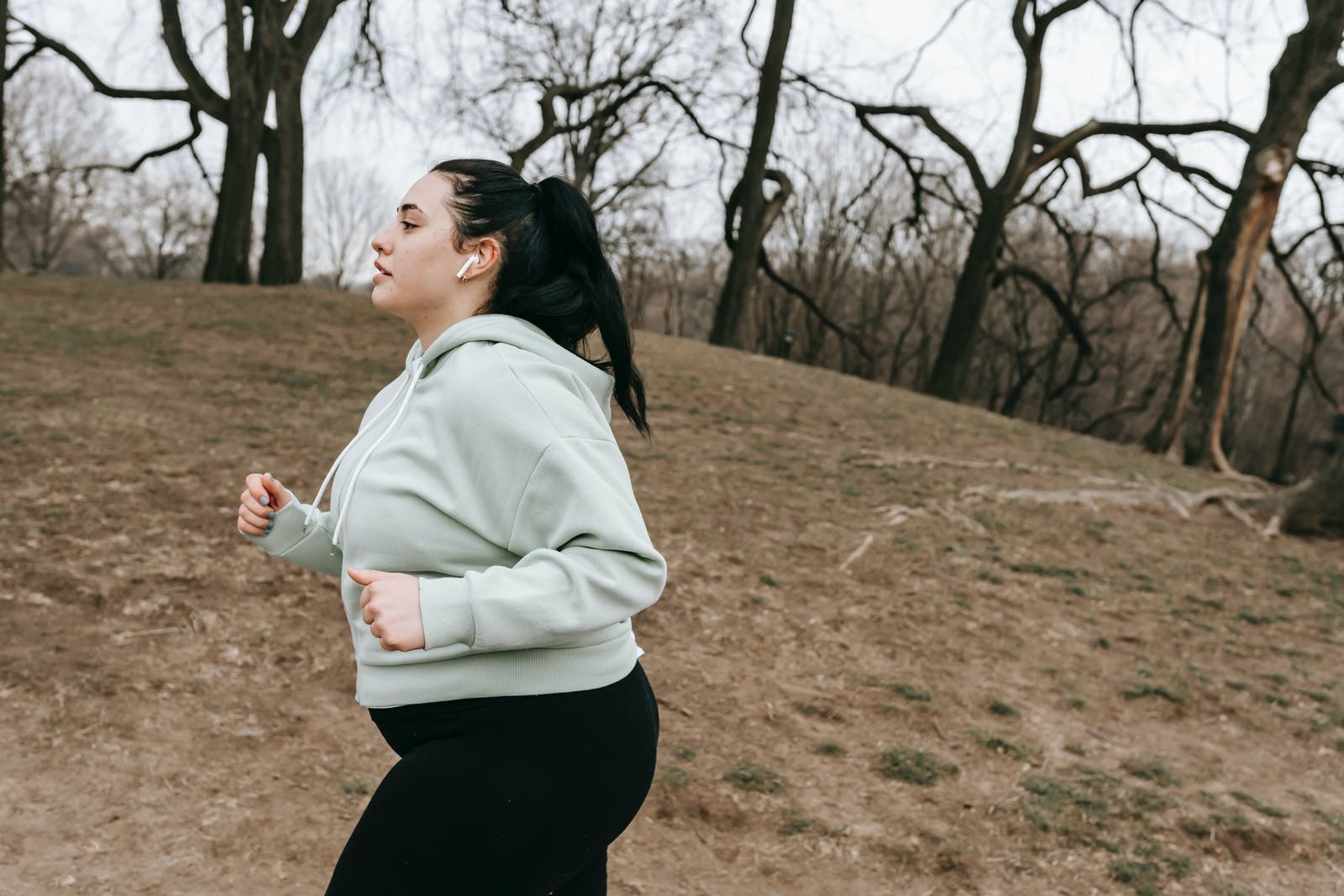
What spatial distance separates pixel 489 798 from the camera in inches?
57.4

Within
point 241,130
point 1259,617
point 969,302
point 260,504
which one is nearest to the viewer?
point 260,504

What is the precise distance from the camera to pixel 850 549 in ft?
22.2

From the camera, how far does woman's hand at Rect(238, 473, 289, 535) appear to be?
6.00ft

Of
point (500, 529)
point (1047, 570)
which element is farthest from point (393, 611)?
point (1047, 570)

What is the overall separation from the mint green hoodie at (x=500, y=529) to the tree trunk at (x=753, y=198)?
46.3 feet

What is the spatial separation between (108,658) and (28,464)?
2630 mm

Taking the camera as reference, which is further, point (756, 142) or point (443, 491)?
point (756, 142)

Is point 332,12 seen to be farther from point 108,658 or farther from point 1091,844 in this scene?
point 1091,844

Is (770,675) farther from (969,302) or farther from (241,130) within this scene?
(969,302)

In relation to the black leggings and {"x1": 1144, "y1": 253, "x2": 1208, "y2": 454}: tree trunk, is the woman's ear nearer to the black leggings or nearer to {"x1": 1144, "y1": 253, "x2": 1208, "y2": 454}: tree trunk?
the black leggings

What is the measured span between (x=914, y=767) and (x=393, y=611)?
3247 mm

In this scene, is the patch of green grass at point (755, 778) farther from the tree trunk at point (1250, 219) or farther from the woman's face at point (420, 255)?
the tree trunk at point (1250, 219)

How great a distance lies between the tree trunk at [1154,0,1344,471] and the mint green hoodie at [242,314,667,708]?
44.1 ft

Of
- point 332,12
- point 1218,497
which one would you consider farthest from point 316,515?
point 332,12
